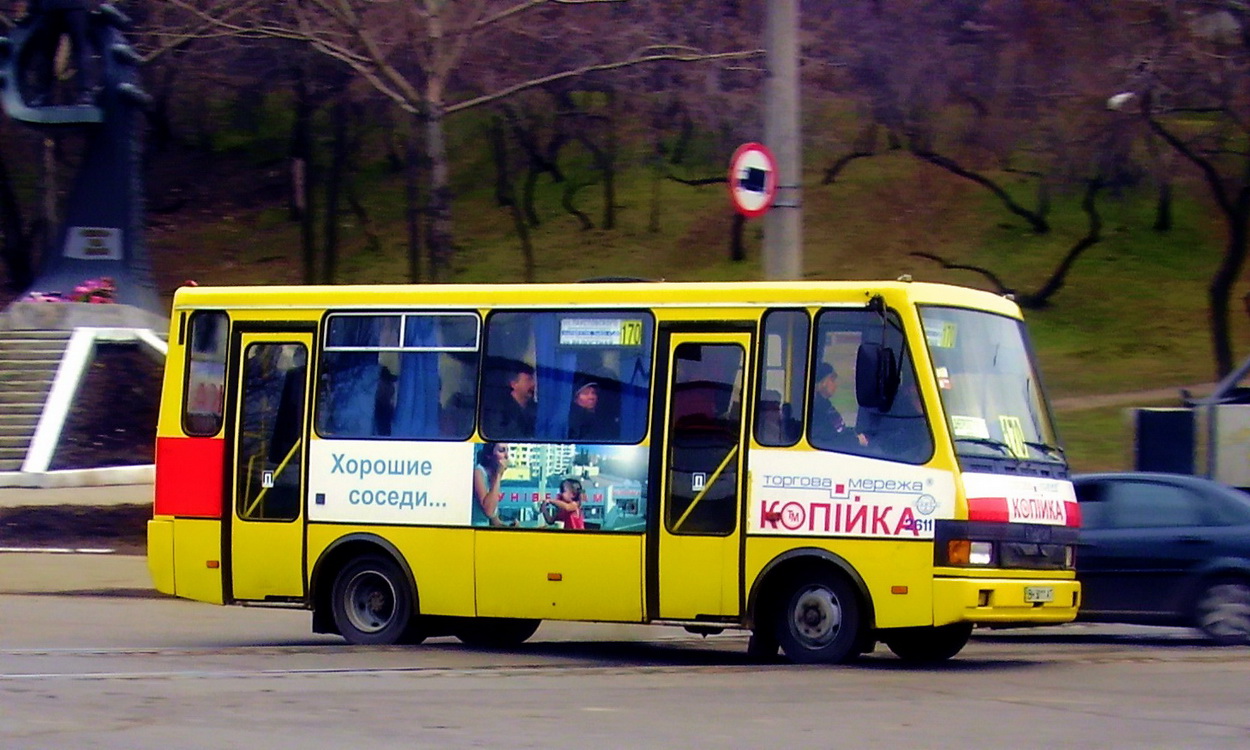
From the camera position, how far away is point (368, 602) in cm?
1309

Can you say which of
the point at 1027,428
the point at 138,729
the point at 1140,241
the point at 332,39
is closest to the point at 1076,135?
the point at 1140,241

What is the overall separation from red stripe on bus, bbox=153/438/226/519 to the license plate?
5.92 metres

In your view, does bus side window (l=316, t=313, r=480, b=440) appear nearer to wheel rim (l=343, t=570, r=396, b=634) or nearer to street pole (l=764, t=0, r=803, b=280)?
wheel rim (l=343, t=570, r=396, b=634)

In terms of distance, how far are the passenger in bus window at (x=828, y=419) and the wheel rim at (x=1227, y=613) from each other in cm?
380

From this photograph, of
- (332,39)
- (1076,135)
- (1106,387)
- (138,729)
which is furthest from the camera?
(1076,135)

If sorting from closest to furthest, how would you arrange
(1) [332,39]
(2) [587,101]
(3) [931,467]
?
(3) [931,467], (1) [332,39], (2) [587,101]

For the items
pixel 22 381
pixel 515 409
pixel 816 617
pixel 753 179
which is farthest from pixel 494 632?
pixel 22 381

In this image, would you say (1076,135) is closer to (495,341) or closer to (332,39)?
(332,39)

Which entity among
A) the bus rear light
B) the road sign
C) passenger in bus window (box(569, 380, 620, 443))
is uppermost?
the road sign

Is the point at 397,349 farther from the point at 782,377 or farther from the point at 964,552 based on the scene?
the point at 964,552

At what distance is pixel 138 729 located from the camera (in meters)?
8.40

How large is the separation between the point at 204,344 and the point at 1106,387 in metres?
29.3

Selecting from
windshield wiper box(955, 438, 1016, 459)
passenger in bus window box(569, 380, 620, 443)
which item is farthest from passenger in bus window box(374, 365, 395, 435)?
windshield wiper box(955, 438, 1016, 459)

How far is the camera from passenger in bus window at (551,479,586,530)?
39.9 feet
